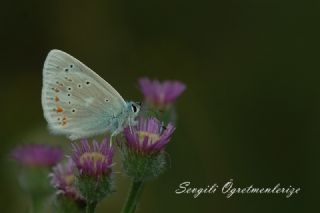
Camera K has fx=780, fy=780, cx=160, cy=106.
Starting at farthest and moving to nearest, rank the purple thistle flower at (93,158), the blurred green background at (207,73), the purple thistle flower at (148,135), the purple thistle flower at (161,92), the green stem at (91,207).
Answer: the blurred green background at (207,73) < the purple thistle flower at (161,92) < the purple thistle flower at (148,135) < the purple thistle flower at (93,158) < the green stem at (91,207)

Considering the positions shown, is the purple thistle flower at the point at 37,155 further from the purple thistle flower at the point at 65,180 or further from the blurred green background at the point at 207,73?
the blurred green background at the point at 207,73

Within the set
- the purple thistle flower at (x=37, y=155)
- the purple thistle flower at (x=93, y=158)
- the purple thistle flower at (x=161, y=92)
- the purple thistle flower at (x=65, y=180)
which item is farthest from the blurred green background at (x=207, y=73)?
the purple thistle flower at (x=93, y=158)

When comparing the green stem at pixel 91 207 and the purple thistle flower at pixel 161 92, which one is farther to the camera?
the purple thistle flower at pixel 161 92

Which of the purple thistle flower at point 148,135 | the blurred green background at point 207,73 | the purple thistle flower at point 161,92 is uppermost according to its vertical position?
the purple thistle flower at point 148,135

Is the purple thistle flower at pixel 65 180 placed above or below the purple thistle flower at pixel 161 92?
below

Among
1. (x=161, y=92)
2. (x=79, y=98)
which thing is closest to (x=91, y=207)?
(x=79, y=98)
